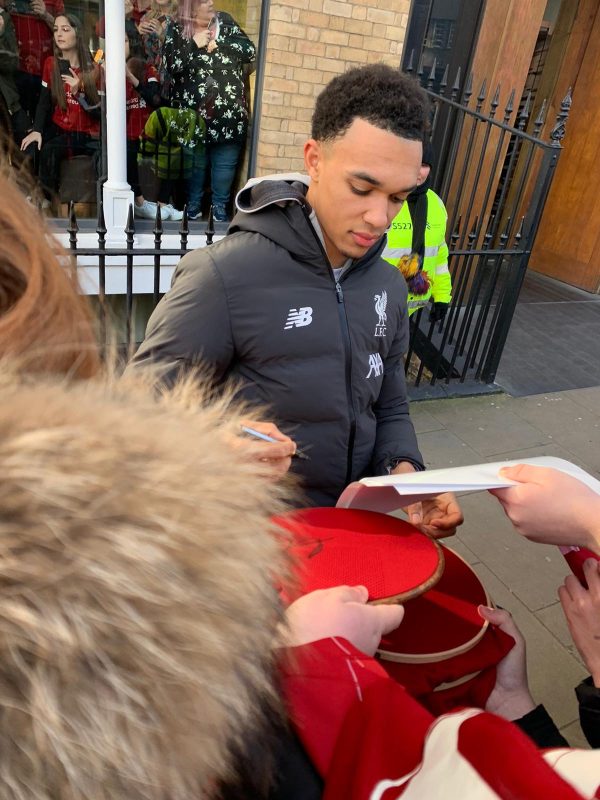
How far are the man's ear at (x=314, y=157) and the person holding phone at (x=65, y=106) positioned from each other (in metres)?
3.95

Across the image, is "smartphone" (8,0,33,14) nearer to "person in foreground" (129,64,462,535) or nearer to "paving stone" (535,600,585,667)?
"person in foreground" (129,64,462,535)

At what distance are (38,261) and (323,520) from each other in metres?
1.04

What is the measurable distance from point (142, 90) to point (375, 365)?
15.1 ft

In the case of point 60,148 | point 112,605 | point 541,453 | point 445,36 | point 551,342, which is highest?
point 445,36

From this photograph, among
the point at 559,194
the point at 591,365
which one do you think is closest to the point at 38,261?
the point at 591,365

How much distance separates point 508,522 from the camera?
3596mm

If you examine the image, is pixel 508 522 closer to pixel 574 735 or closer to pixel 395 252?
pixel 574 735

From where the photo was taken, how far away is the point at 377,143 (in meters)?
1.72

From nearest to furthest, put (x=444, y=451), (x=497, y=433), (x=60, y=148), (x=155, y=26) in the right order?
(x=444, y=451)
(x=497, y=433)
(x=155, y=26)
(x=60, y=148)

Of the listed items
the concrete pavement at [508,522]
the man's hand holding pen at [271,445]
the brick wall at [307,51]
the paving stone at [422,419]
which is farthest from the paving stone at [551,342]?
the man's hand holding pen at [271,445]

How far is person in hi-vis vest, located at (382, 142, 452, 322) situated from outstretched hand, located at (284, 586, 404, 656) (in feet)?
9.46

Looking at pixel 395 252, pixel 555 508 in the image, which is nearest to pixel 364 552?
pixel 555 508

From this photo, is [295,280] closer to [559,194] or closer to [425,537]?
[425,537]

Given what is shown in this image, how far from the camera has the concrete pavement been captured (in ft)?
8.71
